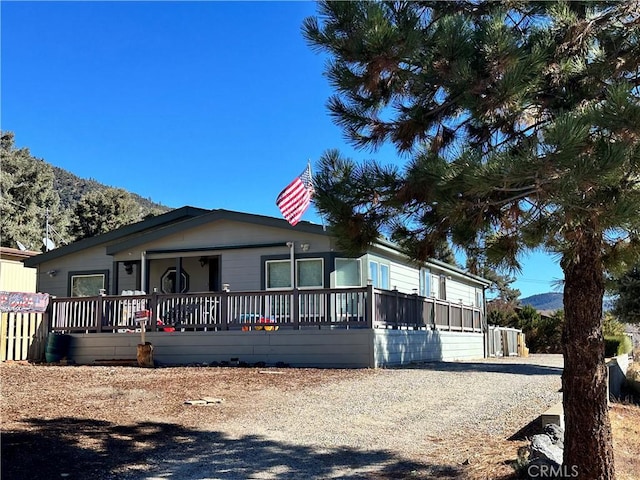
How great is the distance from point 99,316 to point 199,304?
249 cm

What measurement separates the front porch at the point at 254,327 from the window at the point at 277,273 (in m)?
2.50

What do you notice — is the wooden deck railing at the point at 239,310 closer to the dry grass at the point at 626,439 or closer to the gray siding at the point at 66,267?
the gray siding at the point at 66,267

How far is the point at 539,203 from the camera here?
419 centimetres

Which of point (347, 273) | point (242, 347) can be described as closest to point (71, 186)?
point (347, 273)

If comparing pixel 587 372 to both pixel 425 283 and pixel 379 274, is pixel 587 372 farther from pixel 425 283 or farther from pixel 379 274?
pixel 425 283

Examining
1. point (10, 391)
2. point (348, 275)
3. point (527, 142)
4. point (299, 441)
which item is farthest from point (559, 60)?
point (348, 275)

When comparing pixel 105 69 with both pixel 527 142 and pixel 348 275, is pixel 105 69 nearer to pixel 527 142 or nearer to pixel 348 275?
pixel 348 275

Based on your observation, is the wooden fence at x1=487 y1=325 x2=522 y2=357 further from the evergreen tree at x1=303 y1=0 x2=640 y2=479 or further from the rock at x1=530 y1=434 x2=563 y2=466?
the evergreen tree at x1=303 y1=0 x2=640 y2=479

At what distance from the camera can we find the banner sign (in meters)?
12.6

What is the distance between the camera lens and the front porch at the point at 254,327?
12.6 meters

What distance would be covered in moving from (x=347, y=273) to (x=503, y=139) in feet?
36.1

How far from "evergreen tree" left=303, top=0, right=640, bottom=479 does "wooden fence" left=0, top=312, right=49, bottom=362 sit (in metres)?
10.0

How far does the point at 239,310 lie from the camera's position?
1334cm

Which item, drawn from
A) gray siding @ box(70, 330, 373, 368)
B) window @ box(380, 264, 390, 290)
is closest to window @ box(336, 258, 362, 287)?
window @ box(380, 264, 390, 290)
